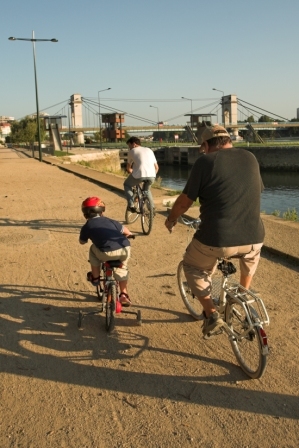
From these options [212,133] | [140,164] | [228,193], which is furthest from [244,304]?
[140,164]

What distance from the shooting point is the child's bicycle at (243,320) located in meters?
3.50

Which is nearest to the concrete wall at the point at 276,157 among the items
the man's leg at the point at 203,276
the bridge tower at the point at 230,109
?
the bridge tower at the point at 230,109

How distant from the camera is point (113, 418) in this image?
3.24 m

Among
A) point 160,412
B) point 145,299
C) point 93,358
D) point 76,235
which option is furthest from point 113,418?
point 76,235

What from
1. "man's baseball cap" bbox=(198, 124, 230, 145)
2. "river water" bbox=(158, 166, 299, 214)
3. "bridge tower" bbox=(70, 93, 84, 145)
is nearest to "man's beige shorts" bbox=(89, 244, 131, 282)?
"man's baseball cap" bbox=(198, 124, 230, 145)

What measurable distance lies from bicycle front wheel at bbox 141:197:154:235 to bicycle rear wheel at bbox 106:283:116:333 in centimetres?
411

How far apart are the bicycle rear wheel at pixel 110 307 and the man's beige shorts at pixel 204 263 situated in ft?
2.54

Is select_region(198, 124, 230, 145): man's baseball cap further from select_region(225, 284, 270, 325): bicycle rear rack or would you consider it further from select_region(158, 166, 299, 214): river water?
select_region(158, 166, 299, 214): river water

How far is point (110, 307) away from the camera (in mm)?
4504

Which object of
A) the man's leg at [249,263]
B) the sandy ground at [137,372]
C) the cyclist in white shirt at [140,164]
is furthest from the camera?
the cyclist in white shirt at [140,164]

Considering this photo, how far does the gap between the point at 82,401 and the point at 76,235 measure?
566 cm

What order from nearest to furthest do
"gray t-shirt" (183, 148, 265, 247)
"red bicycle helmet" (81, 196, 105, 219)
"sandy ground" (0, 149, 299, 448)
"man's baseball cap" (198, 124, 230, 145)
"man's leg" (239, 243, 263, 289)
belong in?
"sandy ground" (0, 149, 299, 448) → "gray t-shirt" (183, 148, 265, 247) → "man's baseball cap" (198, 124, 230, 145) → "man's leg" (239, 243, 263, 289) → "red bicycle helmet" (81, 196, 105, 219)

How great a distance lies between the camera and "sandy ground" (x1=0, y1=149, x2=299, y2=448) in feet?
10.2

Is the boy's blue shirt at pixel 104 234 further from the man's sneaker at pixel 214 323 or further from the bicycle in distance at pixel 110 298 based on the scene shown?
the man's sneaker at pixel 214 323
